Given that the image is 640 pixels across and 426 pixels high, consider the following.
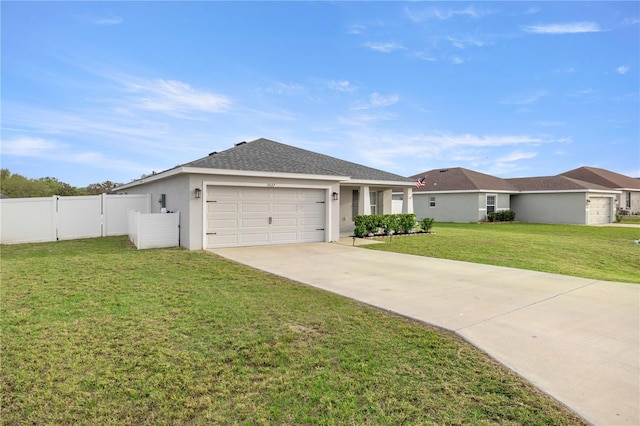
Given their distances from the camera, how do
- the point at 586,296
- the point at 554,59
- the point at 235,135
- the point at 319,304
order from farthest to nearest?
the point at 235,135 < the point at 554,59 < the point at 586,296 < the point at 319,304

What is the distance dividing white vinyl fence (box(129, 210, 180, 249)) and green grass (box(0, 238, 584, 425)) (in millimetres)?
5651

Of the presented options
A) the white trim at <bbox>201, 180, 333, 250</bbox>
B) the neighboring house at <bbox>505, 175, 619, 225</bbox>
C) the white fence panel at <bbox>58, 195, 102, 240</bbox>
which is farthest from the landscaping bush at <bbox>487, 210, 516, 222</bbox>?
the white fence panel at <bbox>58, 195, 102, 240</bbox>

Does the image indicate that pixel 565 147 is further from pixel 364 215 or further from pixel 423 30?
pixel 364 215

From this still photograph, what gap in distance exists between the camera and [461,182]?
2886 cm

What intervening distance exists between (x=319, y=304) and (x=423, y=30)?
1538 centimetres

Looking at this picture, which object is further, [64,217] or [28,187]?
[28,187]

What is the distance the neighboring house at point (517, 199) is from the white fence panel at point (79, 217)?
24.6 metres

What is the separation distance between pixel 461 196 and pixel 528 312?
979 inches

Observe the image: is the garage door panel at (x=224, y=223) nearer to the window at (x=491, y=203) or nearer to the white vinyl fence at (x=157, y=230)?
the white vinyl fence at (x=157, y=230)

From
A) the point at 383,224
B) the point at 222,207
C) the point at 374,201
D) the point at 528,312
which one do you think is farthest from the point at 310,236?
the point at 528,312

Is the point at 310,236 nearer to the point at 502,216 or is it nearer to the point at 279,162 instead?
the point at 279,162

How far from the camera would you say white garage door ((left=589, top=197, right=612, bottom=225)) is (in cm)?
2734

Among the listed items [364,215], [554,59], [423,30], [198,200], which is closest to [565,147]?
[554,59]

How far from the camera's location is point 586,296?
6.23 metres
